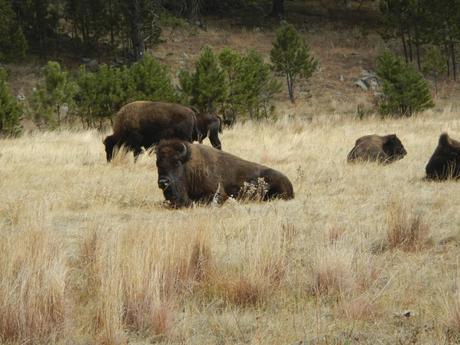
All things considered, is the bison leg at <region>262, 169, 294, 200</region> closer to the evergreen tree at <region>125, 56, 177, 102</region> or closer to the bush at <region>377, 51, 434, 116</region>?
the evergreen tree at <region>125, 56, 177, 102</region>

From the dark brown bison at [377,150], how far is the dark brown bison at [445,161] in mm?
2326

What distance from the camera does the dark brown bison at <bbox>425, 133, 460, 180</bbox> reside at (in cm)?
1131

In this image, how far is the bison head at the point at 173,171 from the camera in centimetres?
954

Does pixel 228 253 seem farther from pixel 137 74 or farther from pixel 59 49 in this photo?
pixel 59 49

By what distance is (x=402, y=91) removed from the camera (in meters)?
28.6

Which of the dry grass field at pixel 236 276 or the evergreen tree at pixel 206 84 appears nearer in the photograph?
the dry grass field at pixel 236 276

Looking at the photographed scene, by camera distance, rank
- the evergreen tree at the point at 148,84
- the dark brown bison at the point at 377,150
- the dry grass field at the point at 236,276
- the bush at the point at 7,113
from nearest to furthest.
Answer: the dry grass field at the point at 236,276 < the dark brown bison at the point at 377,150 < the bush at the point at 7,113 < the evergreen tree at the point at 148,84

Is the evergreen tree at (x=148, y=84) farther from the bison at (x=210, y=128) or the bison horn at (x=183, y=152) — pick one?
the bison horn at (x=183, y=152)

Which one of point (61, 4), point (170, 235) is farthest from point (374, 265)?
point (61, 4)

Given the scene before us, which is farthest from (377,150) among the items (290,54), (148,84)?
(290,54)

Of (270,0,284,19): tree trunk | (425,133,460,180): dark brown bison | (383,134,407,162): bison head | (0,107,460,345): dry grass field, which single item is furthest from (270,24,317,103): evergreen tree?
(0,107,460,345): dry grass field

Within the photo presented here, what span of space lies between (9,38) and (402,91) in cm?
2566

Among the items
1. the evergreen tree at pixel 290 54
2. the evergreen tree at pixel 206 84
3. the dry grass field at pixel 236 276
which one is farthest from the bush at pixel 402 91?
the dry grass field at pixel 236 276

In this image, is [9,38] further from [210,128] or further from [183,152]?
[183,152]
